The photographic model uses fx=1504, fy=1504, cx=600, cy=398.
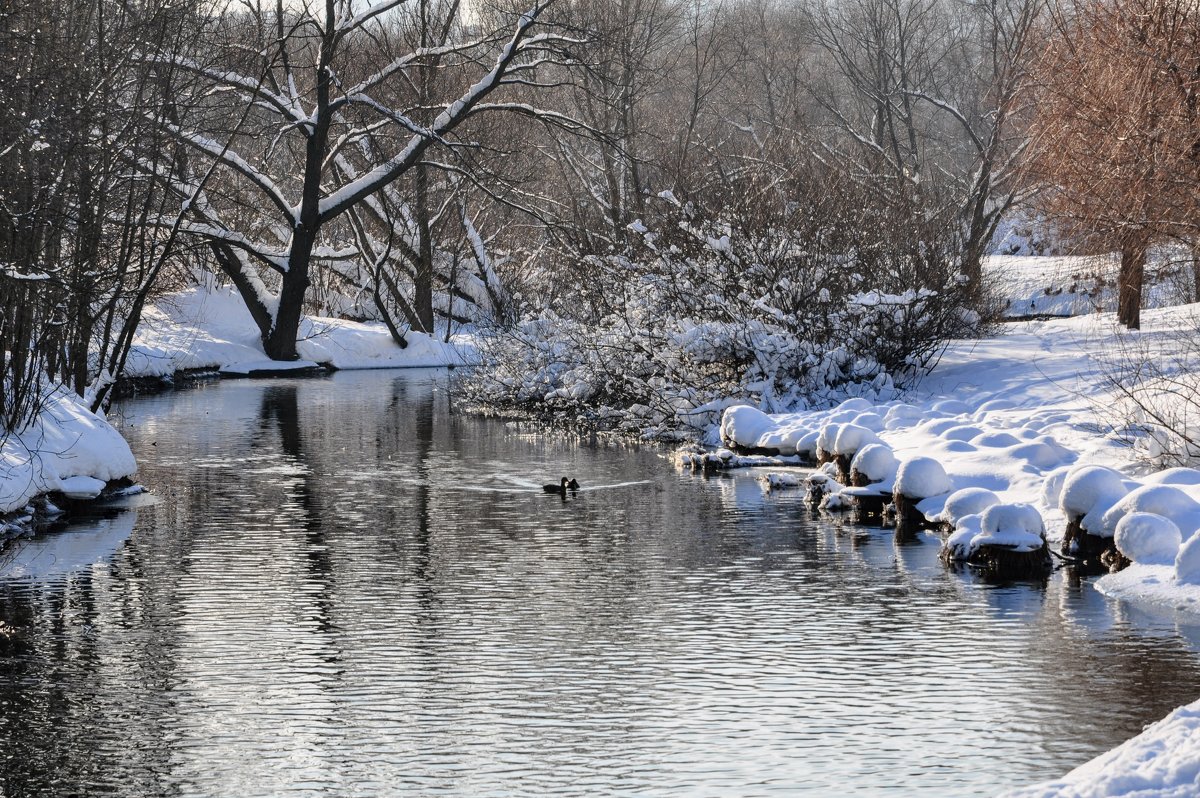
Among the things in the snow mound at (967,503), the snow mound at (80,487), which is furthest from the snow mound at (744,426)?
the snow mound at (80,487)

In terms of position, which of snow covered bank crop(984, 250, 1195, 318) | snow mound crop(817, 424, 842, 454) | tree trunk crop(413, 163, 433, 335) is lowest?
snow mound crop(817, 424, 842, 454)

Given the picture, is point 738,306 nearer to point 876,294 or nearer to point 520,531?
point 876,294

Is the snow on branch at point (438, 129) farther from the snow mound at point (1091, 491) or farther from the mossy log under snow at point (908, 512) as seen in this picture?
the snow mound at point (1091, 491)

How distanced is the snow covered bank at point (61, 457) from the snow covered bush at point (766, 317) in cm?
823

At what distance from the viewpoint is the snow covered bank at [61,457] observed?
A: 1485cm

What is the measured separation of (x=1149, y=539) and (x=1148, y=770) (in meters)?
6.18

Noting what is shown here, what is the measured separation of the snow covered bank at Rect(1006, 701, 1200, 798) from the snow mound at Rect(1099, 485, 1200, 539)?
19.3 ft

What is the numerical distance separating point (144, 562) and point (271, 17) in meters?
33.6

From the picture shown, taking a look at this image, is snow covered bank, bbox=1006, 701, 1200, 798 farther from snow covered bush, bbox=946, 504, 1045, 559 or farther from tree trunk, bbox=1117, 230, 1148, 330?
tree trunk, bbox=1117, 230, 1148, 330

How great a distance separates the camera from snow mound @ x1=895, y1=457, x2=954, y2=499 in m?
14.7

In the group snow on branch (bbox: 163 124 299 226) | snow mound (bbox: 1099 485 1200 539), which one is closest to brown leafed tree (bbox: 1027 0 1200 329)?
snow mound (bbox: 1099 485 1200 539)

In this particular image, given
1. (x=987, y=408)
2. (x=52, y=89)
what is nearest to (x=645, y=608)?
(x=52, y=89)

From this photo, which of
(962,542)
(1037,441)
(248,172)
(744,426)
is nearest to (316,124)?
(248,172)

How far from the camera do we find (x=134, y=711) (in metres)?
8.49
